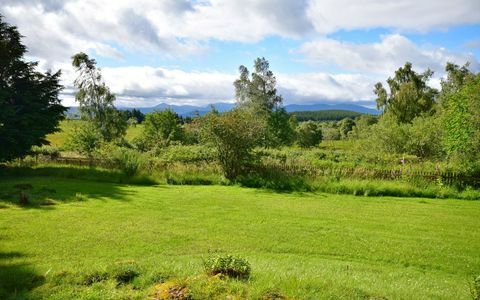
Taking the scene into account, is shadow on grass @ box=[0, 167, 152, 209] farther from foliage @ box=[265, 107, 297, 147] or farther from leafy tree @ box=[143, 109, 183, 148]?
leafy tree @ box=[143, 109, 183, 148]

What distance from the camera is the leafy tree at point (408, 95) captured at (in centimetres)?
4328

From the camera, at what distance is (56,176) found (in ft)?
63.4

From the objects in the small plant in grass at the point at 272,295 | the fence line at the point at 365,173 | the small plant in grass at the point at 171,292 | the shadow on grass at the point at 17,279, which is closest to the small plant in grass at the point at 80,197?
the shadow on grass at the point at 17,279

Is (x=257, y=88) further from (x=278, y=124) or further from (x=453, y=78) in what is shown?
(x=453, y=78)

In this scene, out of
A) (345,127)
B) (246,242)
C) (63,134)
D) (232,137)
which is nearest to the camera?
(246,242)

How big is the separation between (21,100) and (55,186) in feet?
24.1

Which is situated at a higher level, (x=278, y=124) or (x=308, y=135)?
(x=278, y=124)

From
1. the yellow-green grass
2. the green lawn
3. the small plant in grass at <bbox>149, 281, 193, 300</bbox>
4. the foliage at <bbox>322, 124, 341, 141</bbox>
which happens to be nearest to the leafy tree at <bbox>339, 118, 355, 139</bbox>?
the foliage at <bbox>322, 124, 341, 141</bbox>

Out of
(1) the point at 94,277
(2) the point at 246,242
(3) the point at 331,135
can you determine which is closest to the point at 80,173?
(2) the point at 246,242

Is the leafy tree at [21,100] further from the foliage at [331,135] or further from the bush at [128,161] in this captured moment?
the foliage at [331,135]

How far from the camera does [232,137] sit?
19.2 m

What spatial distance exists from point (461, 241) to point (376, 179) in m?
8.46

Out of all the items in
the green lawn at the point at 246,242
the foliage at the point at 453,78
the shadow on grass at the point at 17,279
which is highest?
the foliage at the point at 453,78

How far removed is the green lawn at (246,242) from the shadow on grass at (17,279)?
0.09 ft
